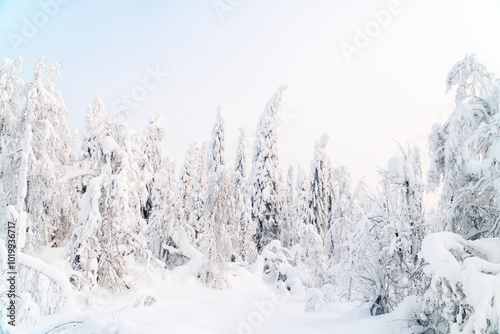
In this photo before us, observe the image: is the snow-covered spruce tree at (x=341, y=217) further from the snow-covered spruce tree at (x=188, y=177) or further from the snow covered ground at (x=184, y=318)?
the snow-covered spruce tree at (x=188, y=177)

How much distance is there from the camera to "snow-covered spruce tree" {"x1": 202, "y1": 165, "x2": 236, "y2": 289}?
1334cm

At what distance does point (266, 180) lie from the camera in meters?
22.0

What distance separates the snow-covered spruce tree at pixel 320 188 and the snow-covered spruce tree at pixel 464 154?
17.1m

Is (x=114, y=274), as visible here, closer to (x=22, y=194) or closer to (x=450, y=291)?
(x=22, y=194)

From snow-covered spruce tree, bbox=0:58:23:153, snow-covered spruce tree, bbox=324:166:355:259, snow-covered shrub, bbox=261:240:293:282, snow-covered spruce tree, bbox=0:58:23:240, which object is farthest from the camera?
snow-covered spruce tree, bbox=324:166:355:259

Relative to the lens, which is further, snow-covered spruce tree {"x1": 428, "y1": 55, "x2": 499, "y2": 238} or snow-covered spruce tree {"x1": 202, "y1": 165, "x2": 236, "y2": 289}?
snow-covered spruce tree {"x1": 202, "y1": 165, "x2": 236, "y2": 289}

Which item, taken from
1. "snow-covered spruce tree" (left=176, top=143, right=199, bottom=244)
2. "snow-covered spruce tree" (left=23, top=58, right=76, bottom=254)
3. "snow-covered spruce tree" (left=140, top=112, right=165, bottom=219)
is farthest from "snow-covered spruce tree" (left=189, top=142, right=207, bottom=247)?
"snow-covered spruce tree" (left=23, top=58, right=76, bottom=254)

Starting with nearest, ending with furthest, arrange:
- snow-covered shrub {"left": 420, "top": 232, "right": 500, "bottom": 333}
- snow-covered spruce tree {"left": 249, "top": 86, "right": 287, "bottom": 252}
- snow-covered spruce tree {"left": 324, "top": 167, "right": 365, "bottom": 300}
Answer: snow-covered shrub {"left": 420, "top": 232, "right": 500, "bottom": 333} < snow-covered spruce tree {"left": 324, "top": 167, "right": 365, "bottom": 300} < snow-covered spruce tree {"left": 249, "top": 86, "right": 287, "bottom": 252}

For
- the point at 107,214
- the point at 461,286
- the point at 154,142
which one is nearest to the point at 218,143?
the point at 154,142

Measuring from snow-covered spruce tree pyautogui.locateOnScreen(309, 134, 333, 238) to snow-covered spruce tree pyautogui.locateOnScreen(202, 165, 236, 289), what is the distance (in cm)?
1190

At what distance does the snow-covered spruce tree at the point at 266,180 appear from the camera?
71.7ft

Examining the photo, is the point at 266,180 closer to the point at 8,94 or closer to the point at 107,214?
the point at 107,214

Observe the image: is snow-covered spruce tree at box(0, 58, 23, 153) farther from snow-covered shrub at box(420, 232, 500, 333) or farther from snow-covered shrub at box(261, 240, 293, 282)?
snow-covered shrub at box(261, 240, 293, 282)

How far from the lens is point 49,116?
11023 millimetres
